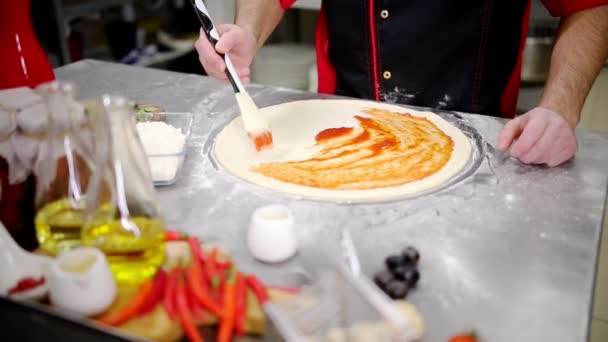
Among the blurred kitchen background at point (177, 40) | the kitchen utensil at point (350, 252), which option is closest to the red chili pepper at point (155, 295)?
the kitchen utensil at point (350, 252)

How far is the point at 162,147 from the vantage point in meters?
1.07

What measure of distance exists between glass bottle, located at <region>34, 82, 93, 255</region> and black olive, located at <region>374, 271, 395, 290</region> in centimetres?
40

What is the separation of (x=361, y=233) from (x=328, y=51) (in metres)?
0.80

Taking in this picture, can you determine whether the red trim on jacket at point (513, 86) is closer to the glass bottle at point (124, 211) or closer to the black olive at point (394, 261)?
the black olive at point (394, 261)

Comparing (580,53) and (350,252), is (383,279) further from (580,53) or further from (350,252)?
(580,53)

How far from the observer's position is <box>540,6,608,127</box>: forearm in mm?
1242

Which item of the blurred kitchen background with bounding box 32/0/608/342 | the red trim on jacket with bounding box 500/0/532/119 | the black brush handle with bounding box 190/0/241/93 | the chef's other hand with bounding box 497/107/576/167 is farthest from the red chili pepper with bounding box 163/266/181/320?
the blurred kitchen background with bounding box 32/0/608/342

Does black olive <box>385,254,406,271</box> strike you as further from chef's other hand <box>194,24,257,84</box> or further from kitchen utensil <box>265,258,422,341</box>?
chef's other hand <box>194,24,257,84</box>

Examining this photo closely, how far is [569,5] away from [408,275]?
895 mm

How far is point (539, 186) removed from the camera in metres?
1.01

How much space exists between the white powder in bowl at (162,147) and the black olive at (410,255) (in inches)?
17.6

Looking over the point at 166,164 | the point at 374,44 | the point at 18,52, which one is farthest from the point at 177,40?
the point at 166,164

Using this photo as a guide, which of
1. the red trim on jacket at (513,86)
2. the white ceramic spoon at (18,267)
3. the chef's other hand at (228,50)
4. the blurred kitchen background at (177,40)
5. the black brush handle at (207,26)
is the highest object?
the black brush handle at (207,26)

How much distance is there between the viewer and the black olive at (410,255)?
0.77m
